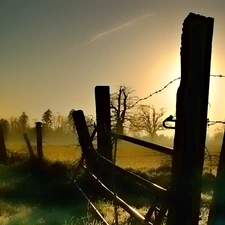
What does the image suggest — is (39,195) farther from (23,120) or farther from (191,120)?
(23,120)

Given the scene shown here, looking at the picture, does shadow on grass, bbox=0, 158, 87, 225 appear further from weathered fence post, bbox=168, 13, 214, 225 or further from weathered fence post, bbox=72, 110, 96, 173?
weathered fence post, bbox=168, 13, 214, 225

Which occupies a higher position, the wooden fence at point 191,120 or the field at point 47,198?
the wooden fence at point 191,120

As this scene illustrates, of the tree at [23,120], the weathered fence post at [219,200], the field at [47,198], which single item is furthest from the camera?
the tree at [23,120]

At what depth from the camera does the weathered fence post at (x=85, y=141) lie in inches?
282

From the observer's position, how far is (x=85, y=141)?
748 cm

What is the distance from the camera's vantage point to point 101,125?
21.8 feet

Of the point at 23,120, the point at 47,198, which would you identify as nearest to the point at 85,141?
the point at 47,198

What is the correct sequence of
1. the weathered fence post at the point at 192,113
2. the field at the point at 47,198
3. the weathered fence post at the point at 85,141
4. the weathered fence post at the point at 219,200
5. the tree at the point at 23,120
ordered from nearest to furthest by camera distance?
the weathered fence post at the point at 219,200 < the weathered fence post at the point at 192,113 < the field at the point at 47,198 < the weathered fence post at the point at 85,141 < the tree at the point at 23,120

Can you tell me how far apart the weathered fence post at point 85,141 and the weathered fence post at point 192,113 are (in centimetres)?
409

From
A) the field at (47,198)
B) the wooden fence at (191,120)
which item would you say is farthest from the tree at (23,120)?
the wooden fence at (191,120)

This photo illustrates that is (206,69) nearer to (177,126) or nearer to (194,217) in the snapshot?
(177,126)

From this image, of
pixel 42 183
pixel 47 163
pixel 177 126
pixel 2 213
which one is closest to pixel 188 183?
pixel 177 126

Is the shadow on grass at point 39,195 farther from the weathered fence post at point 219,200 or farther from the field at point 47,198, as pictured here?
the weathered fence post at point 219,200

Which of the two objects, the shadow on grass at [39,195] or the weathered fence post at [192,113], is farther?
the shadow on grass at [39,195]
